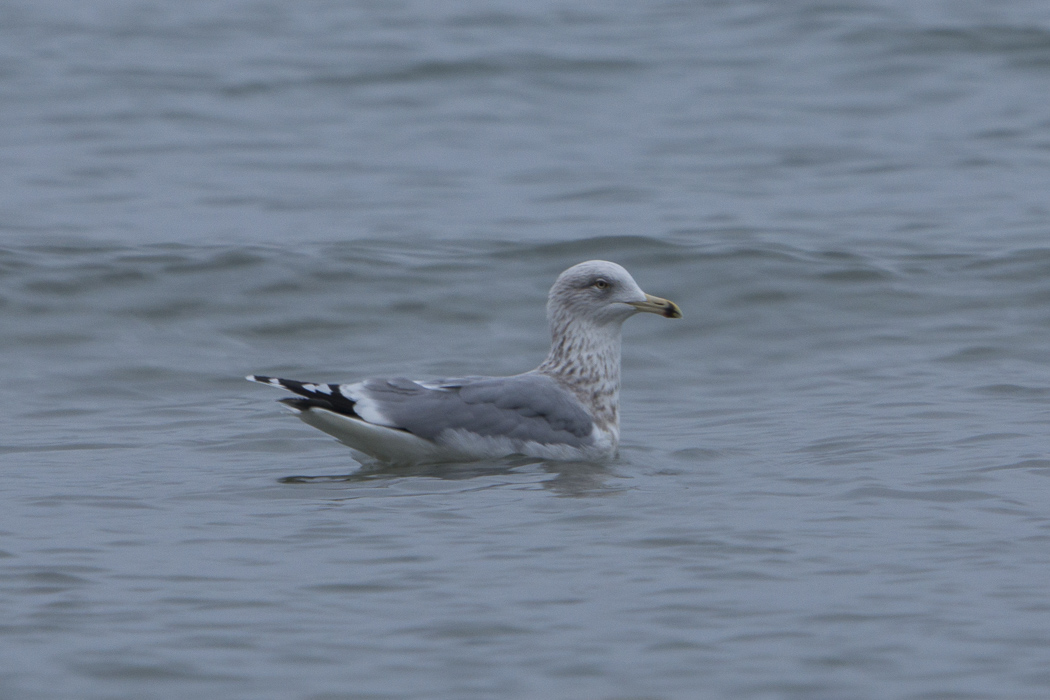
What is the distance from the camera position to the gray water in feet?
16.9

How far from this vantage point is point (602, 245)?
502 inches

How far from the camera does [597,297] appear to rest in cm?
846

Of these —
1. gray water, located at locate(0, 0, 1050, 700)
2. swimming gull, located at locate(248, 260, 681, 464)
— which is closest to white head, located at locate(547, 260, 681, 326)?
swimming gull, located at locate(248, 260, 681, 464)

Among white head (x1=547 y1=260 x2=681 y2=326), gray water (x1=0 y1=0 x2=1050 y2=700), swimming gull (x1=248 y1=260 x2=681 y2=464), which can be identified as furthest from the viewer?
white head (x1=547 y1=260 x2=681 y2=326)

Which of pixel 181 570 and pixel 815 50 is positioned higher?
pixel 815 50

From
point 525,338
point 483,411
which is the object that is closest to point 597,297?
point 483,411

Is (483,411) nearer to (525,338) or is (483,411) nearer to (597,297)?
(597,297)

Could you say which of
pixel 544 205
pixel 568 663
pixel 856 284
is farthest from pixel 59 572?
pixel 544 205

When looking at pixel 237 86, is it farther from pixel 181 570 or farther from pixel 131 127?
pixel 181 570

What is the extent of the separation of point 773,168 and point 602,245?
343 cm

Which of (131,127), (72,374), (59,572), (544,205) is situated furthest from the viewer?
(131,127)

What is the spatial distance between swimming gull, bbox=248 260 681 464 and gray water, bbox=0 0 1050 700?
131mm

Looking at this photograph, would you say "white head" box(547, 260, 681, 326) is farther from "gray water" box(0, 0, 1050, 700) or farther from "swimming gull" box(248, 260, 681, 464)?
"gray water" box(0, 0, 1050, 700)

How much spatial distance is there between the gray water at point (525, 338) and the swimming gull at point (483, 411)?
13 cm
